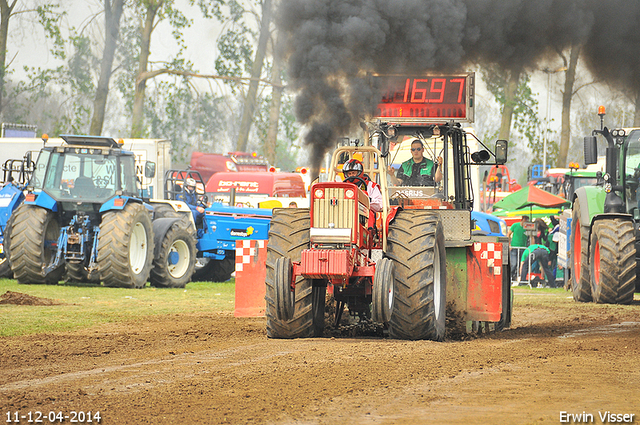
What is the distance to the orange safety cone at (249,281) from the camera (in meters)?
9.93

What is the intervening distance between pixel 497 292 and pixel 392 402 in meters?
4.80

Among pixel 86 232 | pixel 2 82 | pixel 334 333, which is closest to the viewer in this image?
pixel 334 333

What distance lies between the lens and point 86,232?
15.9m

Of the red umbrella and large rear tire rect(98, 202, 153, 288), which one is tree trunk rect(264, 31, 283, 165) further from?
large rear tire rect(98, 202, 153, 288)

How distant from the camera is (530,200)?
21.5m

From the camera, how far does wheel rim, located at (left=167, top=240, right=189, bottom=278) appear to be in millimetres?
17562

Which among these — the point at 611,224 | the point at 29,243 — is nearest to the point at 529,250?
the point at 611,224

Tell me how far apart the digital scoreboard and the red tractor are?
8 centimetres

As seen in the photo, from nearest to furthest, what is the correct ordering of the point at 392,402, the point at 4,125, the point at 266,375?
the point at 392,402, the point at 266,375, the point at 4,125

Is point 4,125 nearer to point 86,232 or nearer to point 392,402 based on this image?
point 86,232

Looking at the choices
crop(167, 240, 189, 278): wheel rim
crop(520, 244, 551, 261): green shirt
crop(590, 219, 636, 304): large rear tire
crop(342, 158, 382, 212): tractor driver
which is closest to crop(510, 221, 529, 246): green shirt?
crop(520, 244, 551, 261): green shirt

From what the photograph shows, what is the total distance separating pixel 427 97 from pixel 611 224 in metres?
4.97

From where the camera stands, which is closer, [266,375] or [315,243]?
[266,375]

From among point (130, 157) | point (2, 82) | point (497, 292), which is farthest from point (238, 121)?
point (497, 292)
